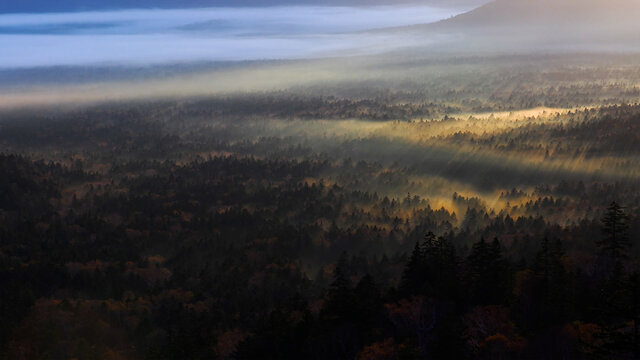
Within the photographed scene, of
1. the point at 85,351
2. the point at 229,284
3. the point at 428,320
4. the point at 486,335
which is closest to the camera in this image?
the point at 486,335

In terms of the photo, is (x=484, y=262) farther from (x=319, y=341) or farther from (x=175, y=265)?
(x=175, y=265)

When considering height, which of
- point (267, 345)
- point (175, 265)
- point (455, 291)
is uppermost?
A: point (455, 291)

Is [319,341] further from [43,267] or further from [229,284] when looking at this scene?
[43,267]

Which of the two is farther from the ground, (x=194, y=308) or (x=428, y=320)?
(x=428, y=320)

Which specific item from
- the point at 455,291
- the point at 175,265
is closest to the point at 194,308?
the point at 175,265

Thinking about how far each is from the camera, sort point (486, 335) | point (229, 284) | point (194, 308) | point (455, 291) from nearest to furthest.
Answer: point (486, 335)
point (455, 291)
point (194, 308)
point (229, 284)

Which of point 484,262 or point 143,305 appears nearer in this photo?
point 484,262

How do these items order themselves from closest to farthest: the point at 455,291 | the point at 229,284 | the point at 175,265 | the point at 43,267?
the point at 455,291 → the point at 229,284 → the point at 43,267 → the point at 175,265

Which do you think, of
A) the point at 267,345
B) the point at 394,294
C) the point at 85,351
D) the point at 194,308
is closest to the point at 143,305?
the point at 194,308

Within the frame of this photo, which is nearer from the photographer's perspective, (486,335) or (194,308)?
(486,335)
